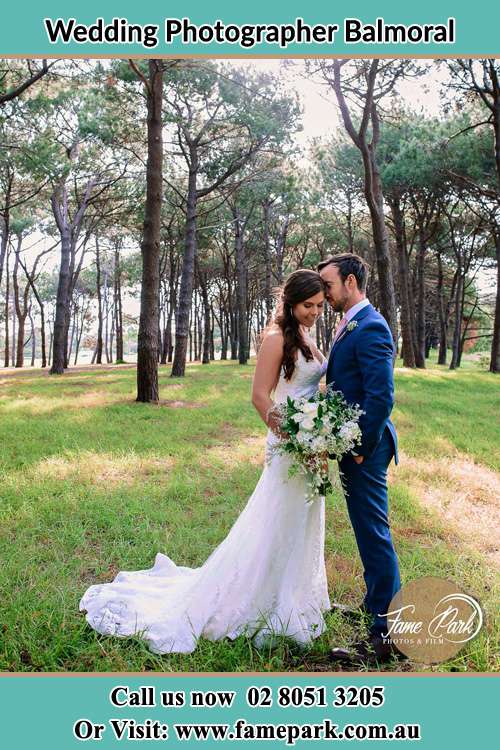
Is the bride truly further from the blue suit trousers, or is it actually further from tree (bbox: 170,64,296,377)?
tree (bbox: 170,64,296,377)

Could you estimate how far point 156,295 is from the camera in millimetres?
12273

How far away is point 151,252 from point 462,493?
Result: 27.8ft

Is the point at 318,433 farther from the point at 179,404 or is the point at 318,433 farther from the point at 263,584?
the point at 179,404

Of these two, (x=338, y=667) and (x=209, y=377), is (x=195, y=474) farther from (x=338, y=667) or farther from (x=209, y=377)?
(x=209, y=377)

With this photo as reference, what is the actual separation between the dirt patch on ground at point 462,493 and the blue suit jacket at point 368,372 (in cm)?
247

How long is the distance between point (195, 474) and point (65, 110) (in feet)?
62.6

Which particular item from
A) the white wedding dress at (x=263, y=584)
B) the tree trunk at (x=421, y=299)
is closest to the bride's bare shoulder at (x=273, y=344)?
the white wedding dress at (x=263, y=584)

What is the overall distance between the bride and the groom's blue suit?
343 mm

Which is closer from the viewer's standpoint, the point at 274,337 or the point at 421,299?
the point at 274,337

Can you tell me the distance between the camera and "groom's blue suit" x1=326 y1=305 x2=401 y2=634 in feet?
10.2

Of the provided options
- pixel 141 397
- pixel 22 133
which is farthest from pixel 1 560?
pixel 22 133

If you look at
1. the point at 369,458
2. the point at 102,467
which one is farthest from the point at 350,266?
the point at 102,467

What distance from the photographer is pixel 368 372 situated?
10.3 feet

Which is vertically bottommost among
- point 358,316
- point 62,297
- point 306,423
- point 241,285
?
point 306,423
